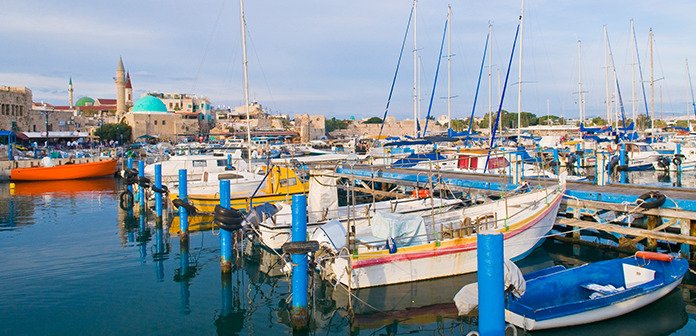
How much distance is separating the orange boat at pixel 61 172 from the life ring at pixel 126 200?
13957 mm

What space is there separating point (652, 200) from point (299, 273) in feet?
33.5

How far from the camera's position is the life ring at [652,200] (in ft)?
38.0

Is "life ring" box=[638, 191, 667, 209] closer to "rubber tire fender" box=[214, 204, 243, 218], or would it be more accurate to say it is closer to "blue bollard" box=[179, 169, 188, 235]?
"rubber tire fender" box=[214, 204, 243, 218]

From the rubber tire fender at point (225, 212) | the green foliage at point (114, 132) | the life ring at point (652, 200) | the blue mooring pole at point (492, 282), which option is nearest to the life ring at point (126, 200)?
the rubber tire fender at point (225, 212)

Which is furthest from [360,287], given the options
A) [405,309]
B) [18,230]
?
[18,230]

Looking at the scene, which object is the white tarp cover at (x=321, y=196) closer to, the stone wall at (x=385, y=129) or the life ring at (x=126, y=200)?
the life ring at (x=126, y=200)

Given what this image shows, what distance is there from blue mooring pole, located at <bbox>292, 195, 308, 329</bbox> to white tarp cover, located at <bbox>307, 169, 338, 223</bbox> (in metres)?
Result: 4.28

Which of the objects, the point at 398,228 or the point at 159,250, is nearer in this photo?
the point at 398,228

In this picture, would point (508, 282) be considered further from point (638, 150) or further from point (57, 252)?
point (638, 150)

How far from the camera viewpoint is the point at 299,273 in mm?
7812

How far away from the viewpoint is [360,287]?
9.76m

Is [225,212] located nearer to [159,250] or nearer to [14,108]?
[159,250]

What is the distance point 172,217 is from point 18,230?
224 inches

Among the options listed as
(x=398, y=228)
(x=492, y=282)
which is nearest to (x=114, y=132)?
(x=398, y=228)
